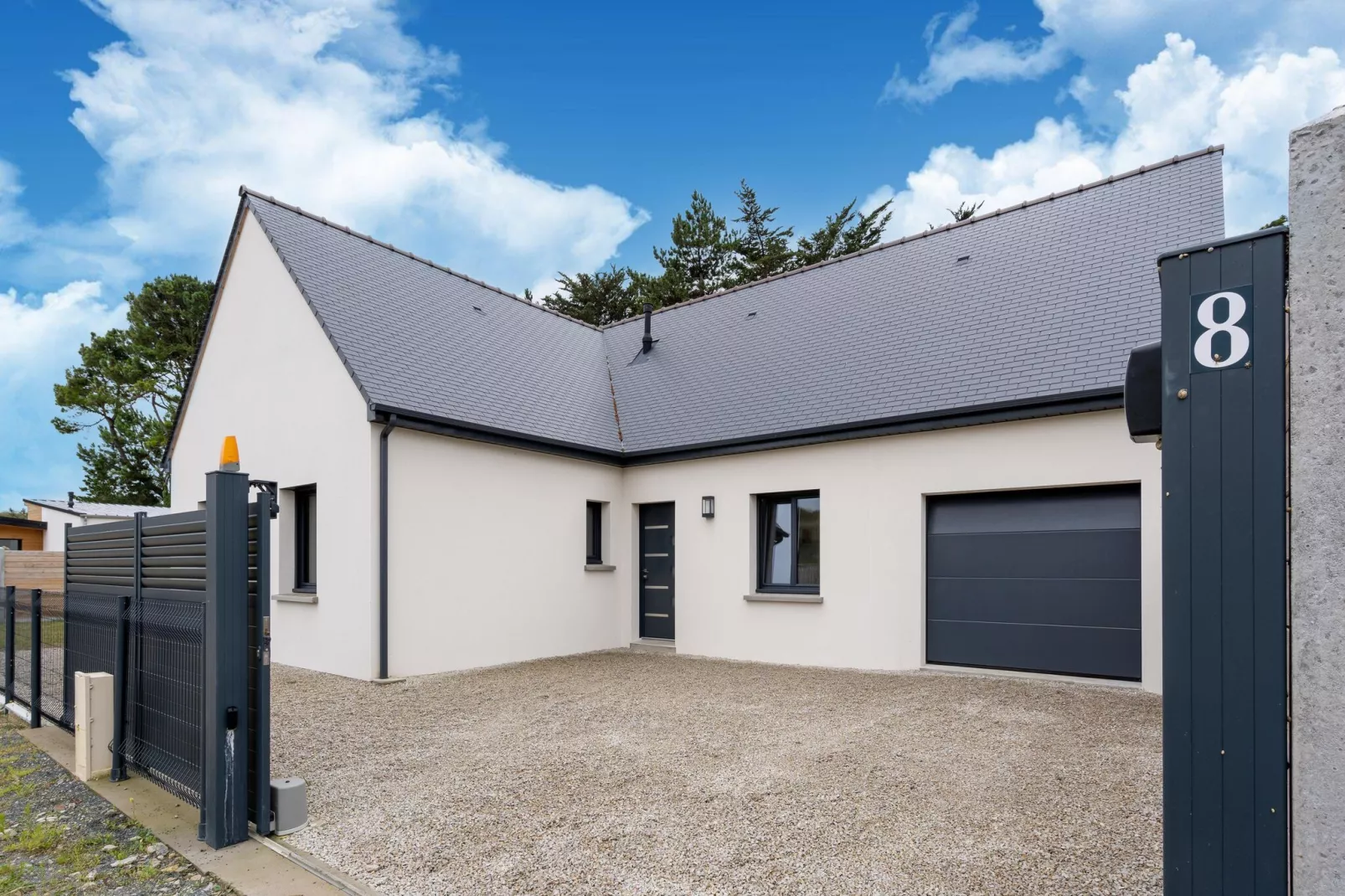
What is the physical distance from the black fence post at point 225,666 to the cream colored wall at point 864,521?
724 cm

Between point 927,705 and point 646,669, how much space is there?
378 centimetres

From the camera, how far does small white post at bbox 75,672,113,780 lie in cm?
502

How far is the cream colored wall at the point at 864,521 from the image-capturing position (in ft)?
26.4

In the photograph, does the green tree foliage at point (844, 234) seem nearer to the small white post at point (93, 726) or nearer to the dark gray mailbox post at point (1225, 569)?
the small white post at point (93, 726)

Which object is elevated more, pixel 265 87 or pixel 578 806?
pixel 265 87

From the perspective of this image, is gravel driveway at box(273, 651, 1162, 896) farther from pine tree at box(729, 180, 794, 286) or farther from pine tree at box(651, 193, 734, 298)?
pine tree at box(651, 193, 734, 298)

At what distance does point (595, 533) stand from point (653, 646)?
6.68 ft

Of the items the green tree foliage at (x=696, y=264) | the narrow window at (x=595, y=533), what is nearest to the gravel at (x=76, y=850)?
the narrow window at (x=595, y=533)

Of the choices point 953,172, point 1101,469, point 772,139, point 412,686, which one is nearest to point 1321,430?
point 1101,469

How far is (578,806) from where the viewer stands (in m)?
4.43

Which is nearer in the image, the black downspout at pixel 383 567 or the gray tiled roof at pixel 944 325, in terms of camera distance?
the black downspout at pixel 383 567

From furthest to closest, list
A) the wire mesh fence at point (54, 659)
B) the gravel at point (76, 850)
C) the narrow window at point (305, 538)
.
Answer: the narrow window at point (305, 538) → the wire mesh fence at point (54, 659) → the gravel at point (76, 850)

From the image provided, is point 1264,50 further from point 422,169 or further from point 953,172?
point 422,169

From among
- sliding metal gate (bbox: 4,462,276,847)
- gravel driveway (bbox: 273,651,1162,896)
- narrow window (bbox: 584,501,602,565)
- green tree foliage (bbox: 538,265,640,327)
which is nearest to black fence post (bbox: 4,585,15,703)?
sliding metal gate (bbox: 4,462,276,847)
